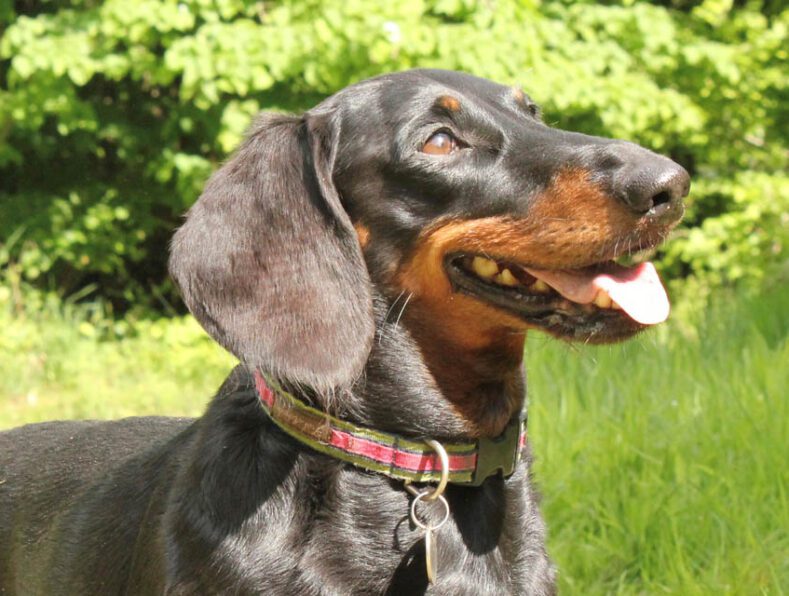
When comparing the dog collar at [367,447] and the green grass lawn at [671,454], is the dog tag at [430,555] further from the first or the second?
the green grass lawn at [671,454]

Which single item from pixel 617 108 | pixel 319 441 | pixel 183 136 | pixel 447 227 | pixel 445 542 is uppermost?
pixel 447 227

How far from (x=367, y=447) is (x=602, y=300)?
65 cm

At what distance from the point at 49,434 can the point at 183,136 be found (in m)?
5.92

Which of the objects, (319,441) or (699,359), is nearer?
(319,441)

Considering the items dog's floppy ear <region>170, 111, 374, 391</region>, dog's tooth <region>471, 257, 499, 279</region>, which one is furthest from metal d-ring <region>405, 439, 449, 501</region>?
dog's tooth <region>471, 257, 499, 279</region>

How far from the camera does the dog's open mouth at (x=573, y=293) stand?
8.16 ft

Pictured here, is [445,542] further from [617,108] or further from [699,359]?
[617,108]

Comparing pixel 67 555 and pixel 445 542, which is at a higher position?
pixel 445 542

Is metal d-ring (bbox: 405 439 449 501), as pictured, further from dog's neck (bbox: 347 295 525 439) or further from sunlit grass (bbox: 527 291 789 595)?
sunlit grass (bbox: 527 291 789 595)

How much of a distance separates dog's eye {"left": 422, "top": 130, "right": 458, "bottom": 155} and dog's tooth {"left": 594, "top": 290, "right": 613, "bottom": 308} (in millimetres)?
528

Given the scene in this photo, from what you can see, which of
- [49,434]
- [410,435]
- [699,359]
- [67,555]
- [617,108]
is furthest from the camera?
[617,108]

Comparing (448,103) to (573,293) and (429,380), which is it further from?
(429,380)

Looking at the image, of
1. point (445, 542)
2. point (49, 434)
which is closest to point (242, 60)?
point (49, 434)

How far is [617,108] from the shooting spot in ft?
25.9
